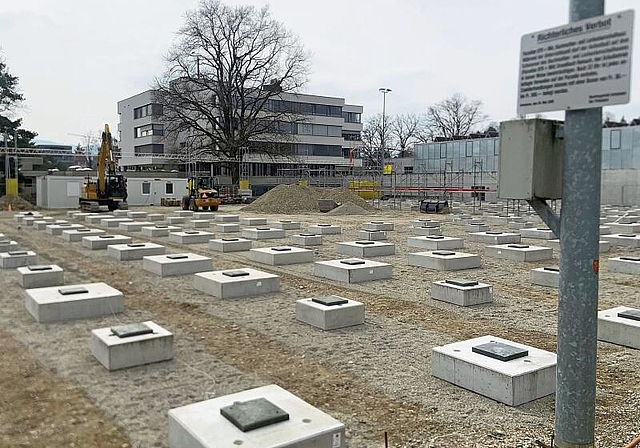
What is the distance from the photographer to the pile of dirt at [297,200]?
116 feet

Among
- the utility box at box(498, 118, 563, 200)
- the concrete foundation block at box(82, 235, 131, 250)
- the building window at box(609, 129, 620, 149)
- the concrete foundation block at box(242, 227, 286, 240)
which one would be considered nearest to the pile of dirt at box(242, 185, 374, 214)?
the concrete foundation block at box(242, 227, 286, 240)

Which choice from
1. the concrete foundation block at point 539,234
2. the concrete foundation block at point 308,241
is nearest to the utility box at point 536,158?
the concrete foundation block at point 308,241

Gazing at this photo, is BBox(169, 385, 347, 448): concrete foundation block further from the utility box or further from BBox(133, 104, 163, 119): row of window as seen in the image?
BBox(133, 104, 163, 119): row of window

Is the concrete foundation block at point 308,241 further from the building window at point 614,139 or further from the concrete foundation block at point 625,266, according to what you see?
the building window at point 614,139

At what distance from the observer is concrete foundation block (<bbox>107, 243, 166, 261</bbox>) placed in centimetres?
1391

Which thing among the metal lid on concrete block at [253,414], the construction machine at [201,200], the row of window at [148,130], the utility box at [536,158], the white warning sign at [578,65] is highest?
the row of window at [148,130]

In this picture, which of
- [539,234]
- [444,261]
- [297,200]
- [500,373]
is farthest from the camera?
[297,200]

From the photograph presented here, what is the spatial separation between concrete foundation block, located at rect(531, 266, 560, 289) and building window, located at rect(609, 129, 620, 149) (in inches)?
1503

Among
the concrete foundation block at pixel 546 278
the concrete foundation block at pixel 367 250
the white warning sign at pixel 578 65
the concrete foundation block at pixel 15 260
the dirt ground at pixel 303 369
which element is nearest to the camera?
the white warning sign at pixel 578 65

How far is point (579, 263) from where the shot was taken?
336 cm

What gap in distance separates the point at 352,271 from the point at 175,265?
3603 millimetres

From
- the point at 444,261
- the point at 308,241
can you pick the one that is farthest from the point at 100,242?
the point at 444,261

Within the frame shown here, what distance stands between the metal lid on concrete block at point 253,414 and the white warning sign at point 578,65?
2462mm

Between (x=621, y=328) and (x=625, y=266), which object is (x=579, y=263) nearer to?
(x=621, y=328)
